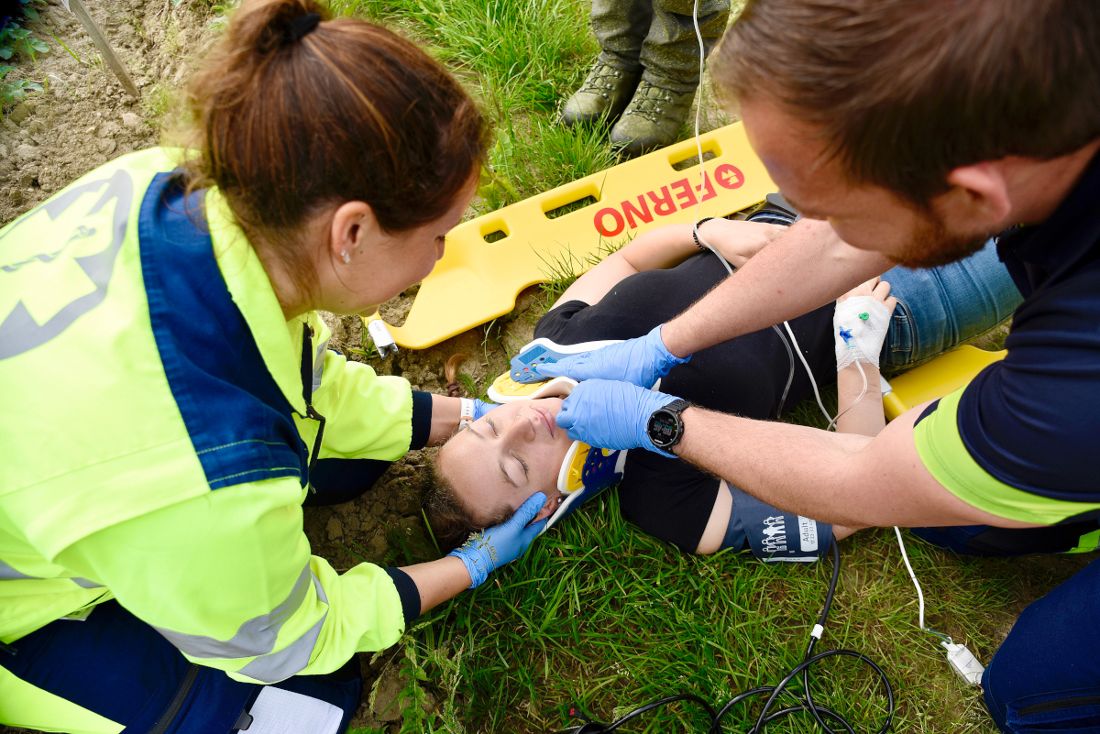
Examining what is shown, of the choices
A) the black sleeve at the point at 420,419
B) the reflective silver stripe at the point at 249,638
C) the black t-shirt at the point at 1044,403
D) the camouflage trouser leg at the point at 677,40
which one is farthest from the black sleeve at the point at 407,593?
the camouflage trouser leg at the point at 677,40

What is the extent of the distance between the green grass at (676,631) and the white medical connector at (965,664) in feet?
0.11

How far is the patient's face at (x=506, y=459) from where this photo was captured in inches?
91.8

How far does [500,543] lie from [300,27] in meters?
1.54

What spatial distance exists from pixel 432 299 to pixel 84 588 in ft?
5.20

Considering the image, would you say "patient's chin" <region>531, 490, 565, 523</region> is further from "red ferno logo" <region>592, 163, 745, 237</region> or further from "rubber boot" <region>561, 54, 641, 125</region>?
"rubber boot" <region>561, 54, 641, 125</region>

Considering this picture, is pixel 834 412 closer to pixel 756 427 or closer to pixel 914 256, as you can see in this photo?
pixel 756 427

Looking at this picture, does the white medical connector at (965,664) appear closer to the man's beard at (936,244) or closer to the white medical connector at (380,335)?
the man's beard at (936,244)

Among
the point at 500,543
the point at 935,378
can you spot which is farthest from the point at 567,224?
the point at 935,378

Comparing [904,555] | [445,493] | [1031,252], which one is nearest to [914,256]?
[1031,252]

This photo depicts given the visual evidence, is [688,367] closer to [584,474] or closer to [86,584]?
[584,474]

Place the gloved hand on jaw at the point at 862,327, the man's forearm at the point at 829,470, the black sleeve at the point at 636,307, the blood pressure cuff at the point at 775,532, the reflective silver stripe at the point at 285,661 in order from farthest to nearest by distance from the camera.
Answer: the black sleeve at the point at 636,307 → the gloved hand on jaw at the point at 862,327 → the blood pressure cuff at the point at 775,532 → the reflective silver stripe at the point at 285,661 → the man's forearm at the point at 829,470

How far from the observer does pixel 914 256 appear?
1.35 m

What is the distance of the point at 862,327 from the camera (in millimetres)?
2432

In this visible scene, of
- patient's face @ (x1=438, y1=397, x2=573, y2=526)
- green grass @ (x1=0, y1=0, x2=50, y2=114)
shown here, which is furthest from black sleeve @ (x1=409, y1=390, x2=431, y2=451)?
green grass @ (x1=0, y1=0, x2=50, y2=114)
